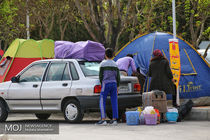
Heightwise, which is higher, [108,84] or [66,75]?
[66,75]

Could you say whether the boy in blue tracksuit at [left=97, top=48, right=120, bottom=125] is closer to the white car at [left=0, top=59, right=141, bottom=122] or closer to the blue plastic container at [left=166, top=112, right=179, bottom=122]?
the white car at [left=0, top=59, right=141, bottom=122]

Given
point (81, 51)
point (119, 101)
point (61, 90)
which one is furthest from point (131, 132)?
point (81, 51)

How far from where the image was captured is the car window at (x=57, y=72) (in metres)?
12.8

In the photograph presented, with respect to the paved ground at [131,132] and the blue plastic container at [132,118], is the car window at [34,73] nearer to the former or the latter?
the paved ground at [131,132]

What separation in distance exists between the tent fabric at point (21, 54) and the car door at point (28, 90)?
5.80 m

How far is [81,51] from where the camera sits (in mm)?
13203

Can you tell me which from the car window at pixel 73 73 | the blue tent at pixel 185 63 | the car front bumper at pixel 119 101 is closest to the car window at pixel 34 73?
the car window at pixel 73 73

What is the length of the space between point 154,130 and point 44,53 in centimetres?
1063

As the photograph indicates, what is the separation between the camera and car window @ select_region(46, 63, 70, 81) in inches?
504

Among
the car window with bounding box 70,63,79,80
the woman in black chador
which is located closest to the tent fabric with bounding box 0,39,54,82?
the car window with bounding box 70,63,79,80

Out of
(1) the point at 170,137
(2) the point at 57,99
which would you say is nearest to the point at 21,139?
(1) the point at 170,137

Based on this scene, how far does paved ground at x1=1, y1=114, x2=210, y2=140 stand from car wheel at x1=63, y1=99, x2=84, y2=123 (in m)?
0.35

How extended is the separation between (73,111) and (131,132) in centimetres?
247

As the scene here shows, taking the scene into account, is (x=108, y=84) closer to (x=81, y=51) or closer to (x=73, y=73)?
(x=73, y=73)
